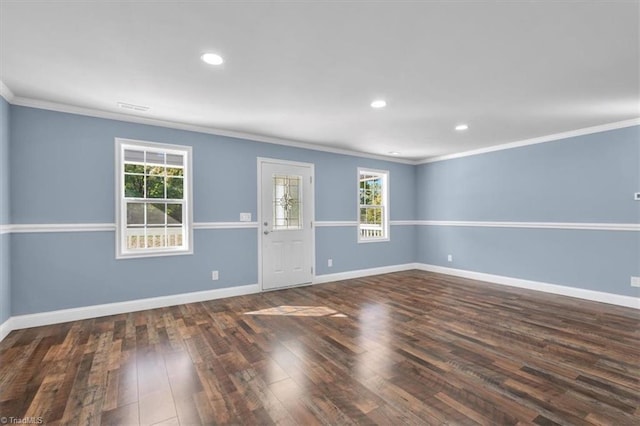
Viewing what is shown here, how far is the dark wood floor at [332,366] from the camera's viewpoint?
5.99 feet

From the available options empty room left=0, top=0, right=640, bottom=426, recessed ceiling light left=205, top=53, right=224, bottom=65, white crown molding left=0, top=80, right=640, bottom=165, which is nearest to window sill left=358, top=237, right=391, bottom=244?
empty room left=0, top=0, right=640, bottom=426

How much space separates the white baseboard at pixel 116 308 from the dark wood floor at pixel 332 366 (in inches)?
5.4

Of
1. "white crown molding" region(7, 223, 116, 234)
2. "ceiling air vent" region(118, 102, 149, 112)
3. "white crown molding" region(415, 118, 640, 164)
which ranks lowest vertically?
"white crown molding" region(7, 223, 116, 234)

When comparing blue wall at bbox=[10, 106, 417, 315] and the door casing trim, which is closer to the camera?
blue wall at bbox=[10, 106, 417, 315]

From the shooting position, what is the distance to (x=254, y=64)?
8.17 ft

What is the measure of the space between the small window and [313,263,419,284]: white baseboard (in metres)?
0.62

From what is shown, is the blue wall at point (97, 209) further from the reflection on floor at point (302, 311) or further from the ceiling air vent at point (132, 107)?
the reflection on floor at point (302, 311)

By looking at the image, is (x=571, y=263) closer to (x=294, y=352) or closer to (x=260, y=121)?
(x=294, y=352)

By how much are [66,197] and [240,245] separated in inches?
84.9

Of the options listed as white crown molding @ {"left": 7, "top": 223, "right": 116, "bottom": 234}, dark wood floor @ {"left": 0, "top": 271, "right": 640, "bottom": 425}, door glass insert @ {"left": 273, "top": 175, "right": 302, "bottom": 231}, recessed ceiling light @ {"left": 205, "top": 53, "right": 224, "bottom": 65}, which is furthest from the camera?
door glass insert @ {"left": 273, "top": 175, "right": 302, "bottom": 231}

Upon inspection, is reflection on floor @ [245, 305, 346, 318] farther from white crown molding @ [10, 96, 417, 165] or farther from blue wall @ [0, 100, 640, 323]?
white crown molding @ [10, 96, 417, 165]

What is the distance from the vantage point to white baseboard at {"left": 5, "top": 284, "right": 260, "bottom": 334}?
3225mm

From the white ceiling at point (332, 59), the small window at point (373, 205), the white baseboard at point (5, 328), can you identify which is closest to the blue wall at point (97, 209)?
the white baseboard at point (5, 328)

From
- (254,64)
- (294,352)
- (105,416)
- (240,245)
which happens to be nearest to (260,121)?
(254,64)
